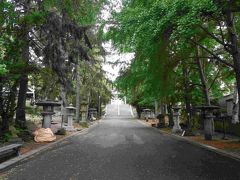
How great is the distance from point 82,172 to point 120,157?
3.26 metres

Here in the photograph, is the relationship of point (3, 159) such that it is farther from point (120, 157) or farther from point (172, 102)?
point (172, 102)

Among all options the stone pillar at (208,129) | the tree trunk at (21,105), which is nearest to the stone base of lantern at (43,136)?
the tree trunk at (21,105)

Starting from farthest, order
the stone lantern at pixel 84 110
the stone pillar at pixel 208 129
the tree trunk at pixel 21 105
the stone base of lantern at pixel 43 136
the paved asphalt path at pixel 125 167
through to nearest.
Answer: the stone lantern at pixel 84 110 → the stone pillar at pixel 208 129 → the tree trunk at pixel 21 105 → the stone base of lantern at pixel 43 136 → the paved asphalt path at pixel 125 167

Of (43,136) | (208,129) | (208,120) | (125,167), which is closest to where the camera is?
(125,167)

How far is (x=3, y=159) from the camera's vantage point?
37.5 ft

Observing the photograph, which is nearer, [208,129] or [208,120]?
[208,129]

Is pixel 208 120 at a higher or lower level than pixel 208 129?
higher

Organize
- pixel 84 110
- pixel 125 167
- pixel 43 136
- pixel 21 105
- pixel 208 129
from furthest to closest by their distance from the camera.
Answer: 1. pixel 84 110
2. pixel 208 129
3. pixel 21 105
4. pixel 43 136
5. pixel 125 167

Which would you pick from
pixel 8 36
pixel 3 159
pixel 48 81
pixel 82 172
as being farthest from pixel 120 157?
pixel 48 81

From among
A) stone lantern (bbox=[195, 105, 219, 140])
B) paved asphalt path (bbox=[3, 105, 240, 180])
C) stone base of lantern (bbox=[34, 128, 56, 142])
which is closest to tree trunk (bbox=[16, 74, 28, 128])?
stone base of lantern (bbox=[34, 128, 56, 142])

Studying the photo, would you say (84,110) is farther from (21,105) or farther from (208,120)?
(208,120)

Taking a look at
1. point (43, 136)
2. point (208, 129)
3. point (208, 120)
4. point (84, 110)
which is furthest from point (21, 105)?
point (84, 110)

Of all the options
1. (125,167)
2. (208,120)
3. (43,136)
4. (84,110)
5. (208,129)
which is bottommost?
(125,167)

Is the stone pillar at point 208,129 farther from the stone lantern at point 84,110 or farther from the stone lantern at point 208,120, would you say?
the stone lantern at point 84,110
